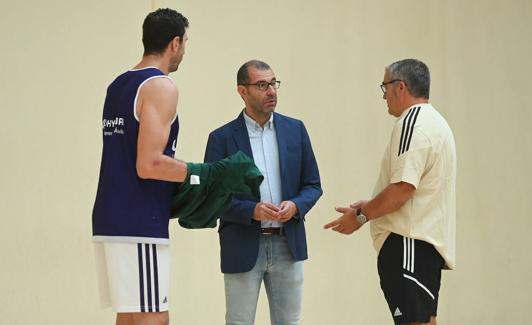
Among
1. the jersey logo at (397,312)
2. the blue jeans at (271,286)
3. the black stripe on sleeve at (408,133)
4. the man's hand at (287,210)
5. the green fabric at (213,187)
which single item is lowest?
the jersey logo at (397,312)

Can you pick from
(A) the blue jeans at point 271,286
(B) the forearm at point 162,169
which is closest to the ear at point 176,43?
(B) the forearm at point 162,169

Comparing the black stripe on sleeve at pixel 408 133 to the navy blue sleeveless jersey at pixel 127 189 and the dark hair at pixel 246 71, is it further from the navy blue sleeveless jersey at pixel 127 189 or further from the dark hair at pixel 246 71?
the navy blue sleeveless jersey at pixel 127 189

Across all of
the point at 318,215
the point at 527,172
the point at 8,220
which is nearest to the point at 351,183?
the point at 318,215

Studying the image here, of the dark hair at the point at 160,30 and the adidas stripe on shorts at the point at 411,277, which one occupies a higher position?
the dark hair at the point at 160,30

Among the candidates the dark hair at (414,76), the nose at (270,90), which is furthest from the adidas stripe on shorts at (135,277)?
the dark hair at (414,76)

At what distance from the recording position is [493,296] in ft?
21.1

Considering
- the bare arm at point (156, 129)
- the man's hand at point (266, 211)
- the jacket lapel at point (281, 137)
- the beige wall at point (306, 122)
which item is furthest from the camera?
the beige wall at point (306, 122)

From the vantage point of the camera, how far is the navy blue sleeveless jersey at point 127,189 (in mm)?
3010

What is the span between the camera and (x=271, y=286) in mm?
3930

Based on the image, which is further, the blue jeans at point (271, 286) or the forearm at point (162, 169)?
the blue jeans at point (271, 286)

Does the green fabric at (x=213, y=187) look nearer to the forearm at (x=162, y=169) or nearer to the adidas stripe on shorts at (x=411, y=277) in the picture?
the forearm at (x=162, y=169)

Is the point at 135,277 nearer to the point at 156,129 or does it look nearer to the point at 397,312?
the point at 156,129

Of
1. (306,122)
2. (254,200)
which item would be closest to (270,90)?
(254,200)

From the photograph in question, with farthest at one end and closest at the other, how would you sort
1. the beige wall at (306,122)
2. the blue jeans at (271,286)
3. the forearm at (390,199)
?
1. the beige wall at (306,122)
2. the blue jeans at (271,286)
3. the forearm at (390,199)
